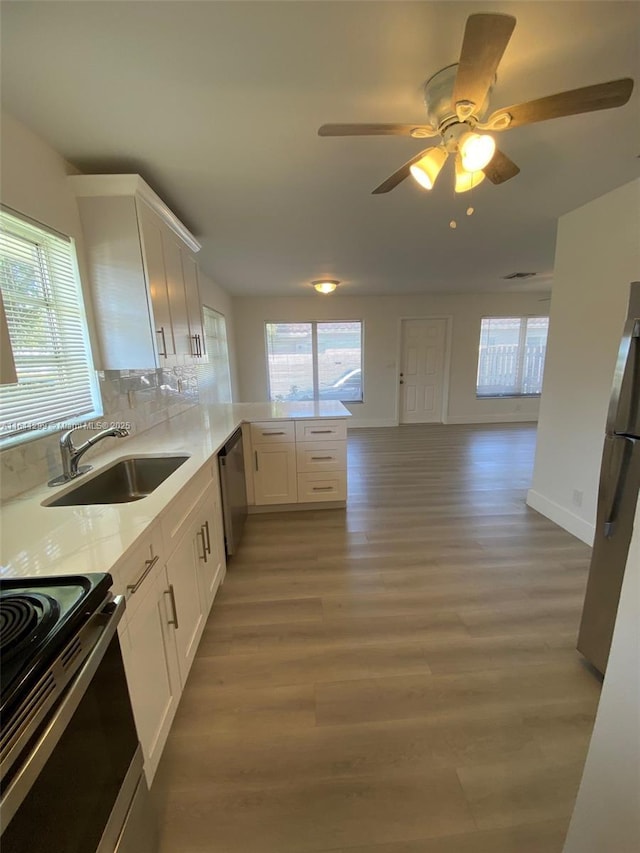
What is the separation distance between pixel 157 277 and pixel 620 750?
269 centimetres

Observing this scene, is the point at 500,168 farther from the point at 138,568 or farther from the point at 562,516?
the point at 562,516

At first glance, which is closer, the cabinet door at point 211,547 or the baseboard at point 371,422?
the cabinet door at point 211,547

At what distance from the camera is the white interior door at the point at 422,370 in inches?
263

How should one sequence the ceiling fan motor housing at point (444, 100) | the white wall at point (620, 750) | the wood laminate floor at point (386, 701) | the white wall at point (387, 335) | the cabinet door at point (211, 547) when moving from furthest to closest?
the white wall at point (387, 335)
the cabinet door at point (211, 547)
the ceiling fan motor housing at point (444, 100)
the wood laminate floor at point (386, 701)
the white wall at point (620, 750)

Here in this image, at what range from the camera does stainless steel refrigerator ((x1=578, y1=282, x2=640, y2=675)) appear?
1.39 meters

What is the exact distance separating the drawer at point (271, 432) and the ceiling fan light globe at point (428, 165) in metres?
2.01

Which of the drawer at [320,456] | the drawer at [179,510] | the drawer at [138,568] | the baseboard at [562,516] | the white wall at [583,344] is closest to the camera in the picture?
the drawer at [138,568]

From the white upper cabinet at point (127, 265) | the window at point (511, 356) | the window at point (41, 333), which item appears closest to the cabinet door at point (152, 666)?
the window at point (41, 333)

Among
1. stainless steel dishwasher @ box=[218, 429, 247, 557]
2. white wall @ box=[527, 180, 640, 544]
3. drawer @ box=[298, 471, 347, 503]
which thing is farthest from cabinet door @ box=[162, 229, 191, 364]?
white wall @ box=[527, 180, 640, 544]

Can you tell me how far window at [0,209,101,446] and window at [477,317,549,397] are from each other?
6.69 meters

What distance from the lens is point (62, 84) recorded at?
1.30 meters

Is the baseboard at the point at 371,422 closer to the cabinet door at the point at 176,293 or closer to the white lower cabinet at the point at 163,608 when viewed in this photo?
the cabinet door at the point at 176,293

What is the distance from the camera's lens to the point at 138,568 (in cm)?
111

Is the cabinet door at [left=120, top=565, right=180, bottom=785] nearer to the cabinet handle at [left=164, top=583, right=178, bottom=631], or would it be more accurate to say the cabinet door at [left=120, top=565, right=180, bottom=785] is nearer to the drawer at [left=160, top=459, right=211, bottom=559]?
the cabinet handle at [left=164, top=583, right=178, bottom=631]
